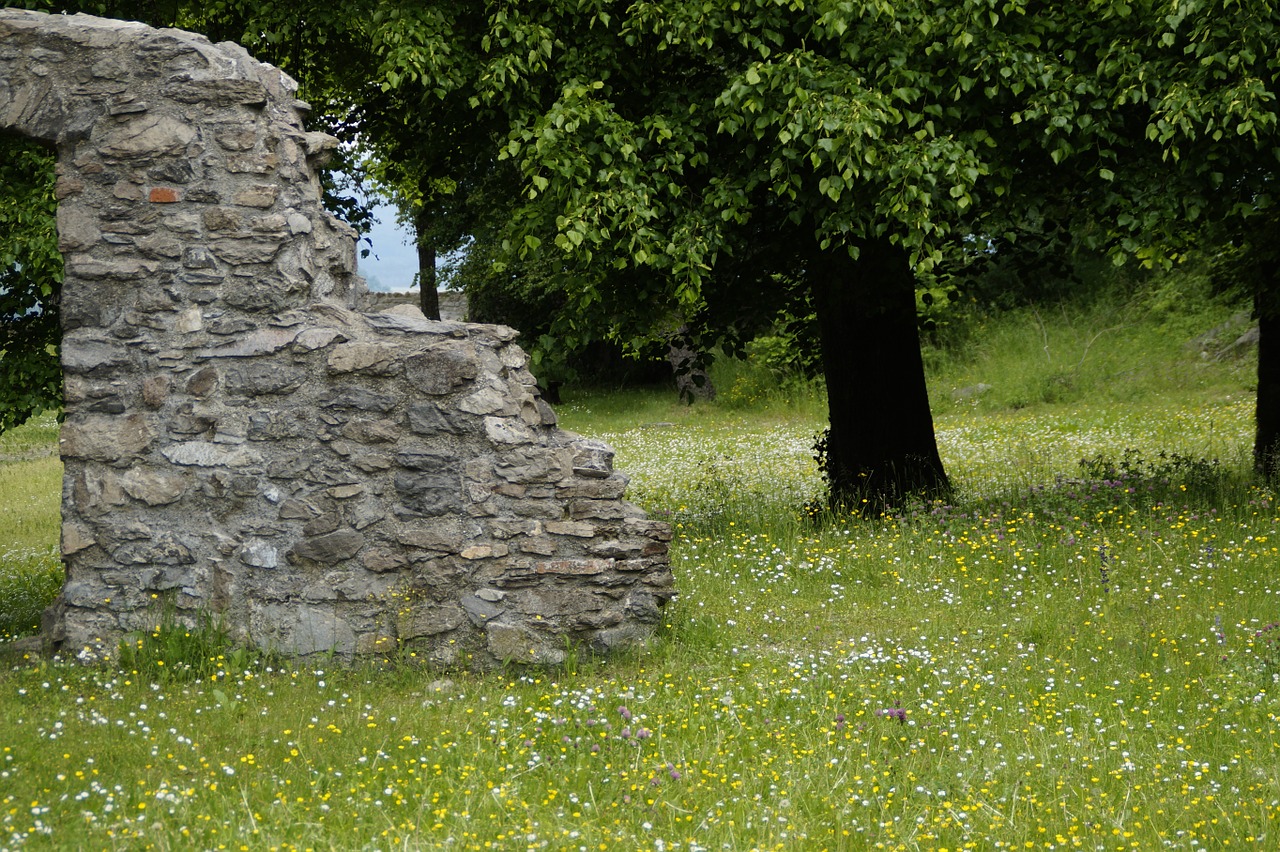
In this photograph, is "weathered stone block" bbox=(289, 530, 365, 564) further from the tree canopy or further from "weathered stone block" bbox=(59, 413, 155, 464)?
the tree canopy

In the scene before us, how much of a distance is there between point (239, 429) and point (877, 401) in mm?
5476

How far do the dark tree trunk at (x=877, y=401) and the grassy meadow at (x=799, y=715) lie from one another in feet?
1.65

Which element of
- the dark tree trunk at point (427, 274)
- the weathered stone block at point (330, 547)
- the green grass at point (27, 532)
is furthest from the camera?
the dark tree trunk at point (427, 274)

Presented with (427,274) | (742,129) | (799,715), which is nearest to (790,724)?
(799,715)

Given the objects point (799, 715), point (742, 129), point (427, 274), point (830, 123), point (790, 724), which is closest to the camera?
point (790, 724)

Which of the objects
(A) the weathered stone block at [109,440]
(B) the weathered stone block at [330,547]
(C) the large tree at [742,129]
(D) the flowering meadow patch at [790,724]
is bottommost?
(D) the flowering meadow patch at [790,724]

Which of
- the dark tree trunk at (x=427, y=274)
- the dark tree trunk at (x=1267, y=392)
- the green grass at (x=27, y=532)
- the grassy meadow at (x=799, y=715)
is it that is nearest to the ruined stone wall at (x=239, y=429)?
the grassy meadow at (x=799, y=715)

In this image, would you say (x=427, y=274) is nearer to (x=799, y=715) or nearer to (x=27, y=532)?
(x=27, y=532)

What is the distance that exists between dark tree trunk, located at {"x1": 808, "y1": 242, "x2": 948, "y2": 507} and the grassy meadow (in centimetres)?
50

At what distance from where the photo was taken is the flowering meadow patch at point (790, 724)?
420 cm

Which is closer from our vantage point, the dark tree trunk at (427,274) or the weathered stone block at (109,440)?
the weathered stone block at (109,440)

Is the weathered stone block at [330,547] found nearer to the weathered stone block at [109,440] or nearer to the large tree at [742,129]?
the weathered stone block at [109,440]

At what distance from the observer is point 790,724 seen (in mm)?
5184

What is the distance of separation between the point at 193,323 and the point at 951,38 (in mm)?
5032
